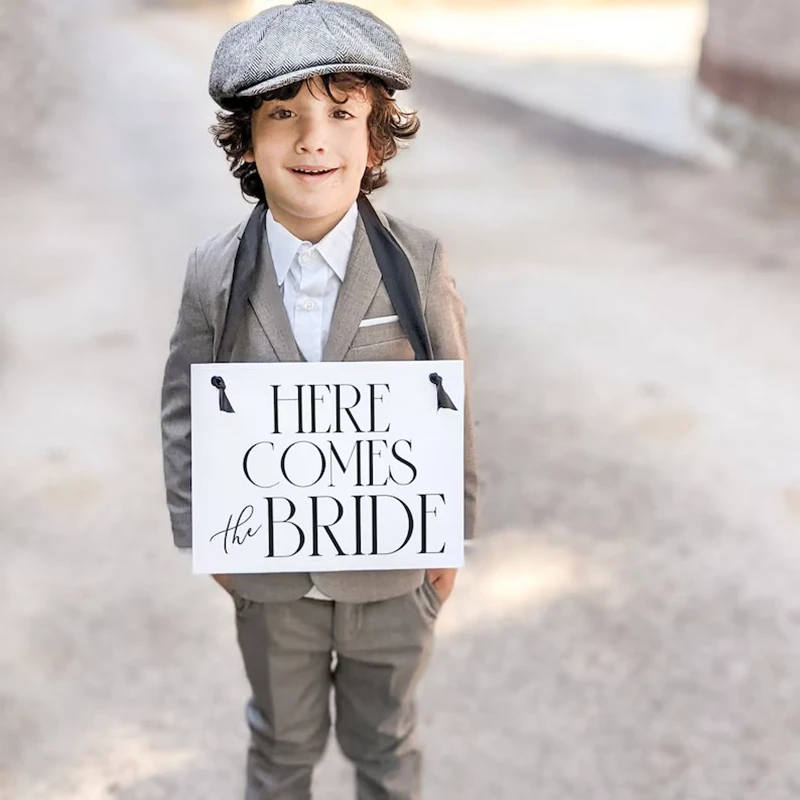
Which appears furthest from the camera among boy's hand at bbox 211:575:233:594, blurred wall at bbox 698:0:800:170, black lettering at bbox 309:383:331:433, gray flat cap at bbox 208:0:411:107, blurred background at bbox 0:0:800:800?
blurred wall at bbox 698:0:800:170

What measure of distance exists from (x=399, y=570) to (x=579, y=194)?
452cm

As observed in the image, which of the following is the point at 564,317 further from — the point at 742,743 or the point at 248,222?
the point at 248,222

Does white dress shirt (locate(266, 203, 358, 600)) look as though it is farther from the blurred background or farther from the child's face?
the blurred background

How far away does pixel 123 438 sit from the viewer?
2.82m

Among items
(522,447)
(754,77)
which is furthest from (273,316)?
(754,77)

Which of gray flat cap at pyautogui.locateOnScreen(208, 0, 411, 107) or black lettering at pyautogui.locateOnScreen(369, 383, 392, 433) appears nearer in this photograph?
gray flat cap at pyautogui.locateOnScreen(208, 0, 411, 107)

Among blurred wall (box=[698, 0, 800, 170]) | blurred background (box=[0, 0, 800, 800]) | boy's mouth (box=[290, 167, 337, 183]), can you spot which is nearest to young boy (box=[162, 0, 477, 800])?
boy's mouth (box=[290, 167, 337, 183])

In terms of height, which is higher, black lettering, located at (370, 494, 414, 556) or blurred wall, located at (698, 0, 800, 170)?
blurred wall, located at (698, 0, 800, 170)

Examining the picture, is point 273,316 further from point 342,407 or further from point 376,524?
point 376,524

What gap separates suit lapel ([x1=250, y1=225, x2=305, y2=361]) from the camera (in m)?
1.06

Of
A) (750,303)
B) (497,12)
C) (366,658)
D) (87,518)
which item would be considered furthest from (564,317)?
(497,12)

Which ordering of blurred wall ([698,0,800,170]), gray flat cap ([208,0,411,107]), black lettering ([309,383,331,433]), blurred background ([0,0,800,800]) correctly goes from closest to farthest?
gray flat cap ([208,0,411,107])
black lettering ([309,383,331,433])
blurred background ([0,0,800,800])
blurred wall ([698,0,800,170])

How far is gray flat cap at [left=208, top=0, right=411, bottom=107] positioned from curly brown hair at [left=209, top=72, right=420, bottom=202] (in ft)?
0.08

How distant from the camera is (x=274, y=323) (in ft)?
3.49
